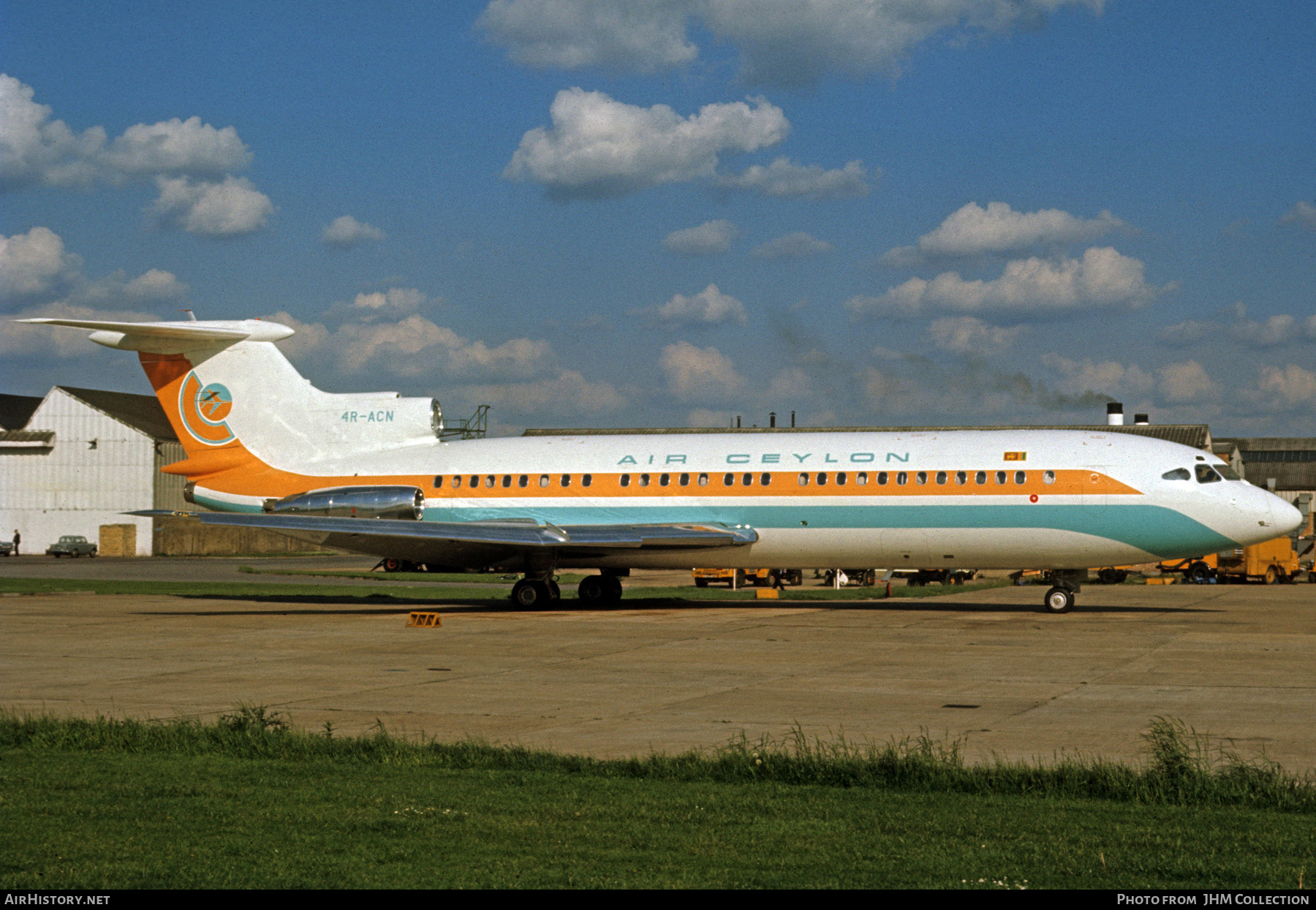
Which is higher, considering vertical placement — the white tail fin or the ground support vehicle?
the white tail fin

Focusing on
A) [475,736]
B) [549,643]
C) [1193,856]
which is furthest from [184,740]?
[549,643]

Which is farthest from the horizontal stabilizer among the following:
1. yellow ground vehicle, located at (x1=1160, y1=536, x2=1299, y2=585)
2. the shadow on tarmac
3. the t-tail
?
yellow ground vehicle, located at (x1=1160, y1=536, x2=1299, y2=585)

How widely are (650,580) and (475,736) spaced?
48.1 metres

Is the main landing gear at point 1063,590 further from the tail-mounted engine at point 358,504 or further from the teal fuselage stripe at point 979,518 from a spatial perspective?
the tail-mounted engine at point 358,504

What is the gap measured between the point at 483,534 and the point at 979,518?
1160 centimetres

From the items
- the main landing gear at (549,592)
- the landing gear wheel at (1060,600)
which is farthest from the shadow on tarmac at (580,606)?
the landing gear wheel at (1060,600)

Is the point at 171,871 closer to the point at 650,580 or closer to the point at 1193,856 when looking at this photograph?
the point at 1193,856

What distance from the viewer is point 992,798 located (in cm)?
945

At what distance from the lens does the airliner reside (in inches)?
1126

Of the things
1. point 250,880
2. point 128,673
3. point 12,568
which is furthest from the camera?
point 12,568

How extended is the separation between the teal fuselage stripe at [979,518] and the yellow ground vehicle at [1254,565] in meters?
28.8

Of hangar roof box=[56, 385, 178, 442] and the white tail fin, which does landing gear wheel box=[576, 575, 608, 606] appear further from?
hangar roof box=[56, 385, 178, 442]

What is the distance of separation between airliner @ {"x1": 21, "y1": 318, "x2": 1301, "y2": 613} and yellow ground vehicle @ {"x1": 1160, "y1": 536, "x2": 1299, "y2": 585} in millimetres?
28536

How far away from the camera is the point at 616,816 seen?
28.7 ft
